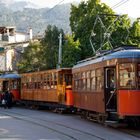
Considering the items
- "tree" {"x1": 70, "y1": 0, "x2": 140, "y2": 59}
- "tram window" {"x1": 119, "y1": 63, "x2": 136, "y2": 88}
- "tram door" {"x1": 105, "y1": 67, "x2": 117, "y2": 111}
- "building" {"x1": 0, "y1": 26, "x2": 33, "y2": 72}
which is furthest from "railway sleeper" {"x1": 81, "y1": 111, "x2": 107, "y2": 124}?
"building" {"x1": 0, "y1": 26, "x2": 33, "y2": 72}

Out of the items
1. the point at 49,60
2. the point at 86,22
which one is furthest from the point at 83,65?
the point at 49,60

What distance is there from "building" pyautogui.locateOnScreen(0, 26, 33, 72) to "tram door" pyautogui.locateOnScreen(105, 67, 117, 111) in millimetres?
57536

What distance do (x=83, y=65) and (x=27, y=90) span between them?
15766mm

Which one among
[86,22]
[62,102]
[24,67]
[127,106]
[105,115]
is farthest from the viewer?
[24,67]

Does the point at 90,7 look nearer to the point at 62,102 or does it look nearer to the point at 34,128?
the point at 62,102

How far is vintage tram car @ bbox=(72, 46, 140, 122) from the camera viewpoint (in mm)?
16969

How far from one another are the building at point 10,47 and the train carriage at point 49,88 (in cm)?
3793

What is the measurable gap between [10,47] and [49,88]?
5291cm

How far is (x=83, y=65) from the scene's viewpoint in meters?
23.2

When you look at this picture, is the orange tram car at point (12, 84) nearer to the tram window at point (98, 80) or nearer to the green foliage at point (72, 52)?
the green foliage at point (72, 52)

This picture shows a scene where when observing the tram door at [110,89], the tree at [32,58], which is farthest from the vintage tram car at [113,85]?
the tree at [32,58]

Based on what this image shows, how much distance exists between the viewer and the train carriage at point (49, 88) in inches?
1145

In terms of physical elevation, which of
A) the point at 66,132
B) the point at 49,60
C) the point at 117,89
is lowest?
the point at 66,132

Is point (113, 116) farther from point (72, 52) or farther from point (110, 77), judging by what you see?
point (72, 52)
